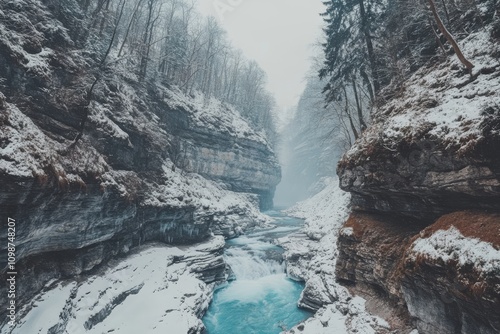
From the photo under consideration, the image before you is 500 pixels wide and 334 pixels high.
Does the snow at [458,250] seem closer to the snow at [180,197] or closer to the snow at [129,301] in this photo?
the snow at [129,301]

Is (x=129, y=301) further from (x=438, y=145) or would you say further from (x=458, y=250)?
(x=438, y=145)

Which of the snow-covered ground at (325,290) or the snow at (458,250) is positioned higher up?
the snow at (458,250)

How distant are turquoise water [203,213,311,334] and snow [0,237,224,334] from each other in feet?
4.44

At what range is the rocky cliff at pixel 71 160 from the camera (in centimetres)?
1018

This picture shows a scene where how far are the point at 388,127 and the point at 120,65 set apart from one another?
79.7 ft

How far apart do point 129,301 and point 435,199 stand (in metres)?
14.7

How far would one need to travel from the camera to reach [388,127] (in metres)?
10.8

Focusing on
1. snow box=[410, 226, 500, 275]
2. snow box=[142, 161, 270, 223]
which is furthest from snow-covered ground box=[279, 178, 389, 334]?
snow box=[142, 161, 270, 223]

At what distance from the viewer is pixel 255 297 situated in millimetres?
18250

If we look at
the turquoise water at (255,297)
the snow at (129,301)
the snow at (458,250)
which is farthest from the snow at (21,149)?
the snow at (458,250)

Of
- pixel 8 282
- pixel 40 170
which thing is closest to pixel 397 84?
pixel 40 170

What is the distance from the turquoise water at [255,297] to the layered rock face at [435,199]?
525 cm

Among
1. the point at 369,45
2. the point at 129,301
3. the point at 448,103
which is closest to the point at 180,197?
the point at 129,301

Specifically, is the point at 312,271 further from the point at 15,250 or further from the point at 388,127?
the point at 15,250
